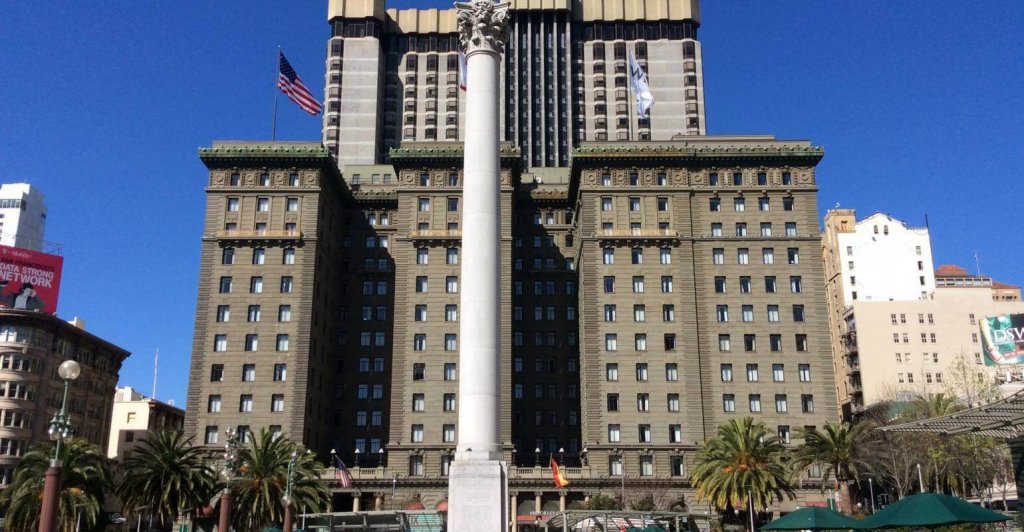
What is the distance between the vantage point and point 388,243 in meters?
118

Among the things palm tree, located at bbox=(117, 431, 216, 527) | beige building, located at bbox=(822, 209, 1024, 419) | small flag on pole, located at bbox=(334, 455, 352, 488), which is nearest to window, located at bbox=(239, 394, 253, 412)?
→ small flag on pole, located at bbox=(334, 455, 352, 488)

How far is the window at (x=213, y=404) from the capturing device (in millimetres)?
98375

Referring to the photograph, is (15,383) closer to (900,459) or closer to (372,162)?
(372,162)

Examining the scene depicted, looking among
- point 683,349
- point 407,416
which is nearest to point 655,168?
point 683,349

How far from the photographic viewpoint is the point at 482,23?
54562mm

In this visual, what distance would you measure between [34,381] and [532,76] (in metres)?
90.2

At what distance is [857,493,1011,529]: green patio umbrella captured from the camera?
35000 mm

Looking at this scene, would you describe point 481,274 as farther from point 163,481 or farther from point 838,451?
point 838,451

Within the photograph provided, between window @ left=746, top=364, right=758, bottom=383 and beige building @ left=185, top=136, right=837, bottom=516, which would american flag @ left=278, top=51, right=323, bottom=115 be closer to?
beige building @ left=185, top=136, right=837, bottom=516

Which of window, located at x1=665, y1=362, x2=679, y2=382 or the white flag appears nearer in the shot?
window, located at x1=665, y1=362, x2=679, y2=382

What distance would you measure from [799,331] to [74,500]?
7257cm

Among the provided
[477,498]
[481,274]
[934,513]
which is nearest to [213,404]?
[481,274]

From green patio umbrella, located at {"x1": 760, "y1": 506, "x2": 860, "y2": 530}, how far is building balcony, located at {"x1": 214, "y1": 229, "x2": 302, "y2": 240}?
7268 centimetres

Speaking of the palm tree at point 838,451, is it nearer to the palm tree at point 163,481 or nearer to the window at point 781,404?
the window at point 781,404
